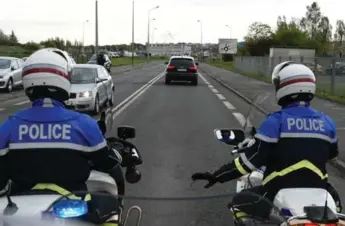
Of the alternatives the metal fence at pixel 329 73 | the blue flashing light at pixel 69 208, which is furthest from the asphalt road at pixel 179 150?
the metal fence at pixel 329 73

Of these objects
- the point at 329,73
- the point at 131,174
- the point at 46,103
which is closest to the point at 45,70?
the point at 46,103

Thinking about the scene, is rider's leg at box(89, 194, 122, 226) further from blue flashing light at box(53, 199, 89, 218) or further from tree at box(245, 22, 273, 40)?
tree at box(245, 22, 273, 40)

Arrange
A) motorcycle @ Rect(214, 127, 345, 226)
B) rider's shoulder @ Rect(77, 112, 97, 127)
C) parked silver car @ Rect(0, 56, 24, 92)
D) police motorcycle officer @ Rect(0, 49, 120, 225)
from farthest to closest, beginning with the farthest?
1. parked silver car @ Rect(0, 56, 24, 92)
2. rider's shoulder @ Rect(77, 112, 97, 127)
3. police motorcycle officer @ Rect(0, 49, 120, 225)
4. motorcycle @ Rect(214, 127, 345, 226)

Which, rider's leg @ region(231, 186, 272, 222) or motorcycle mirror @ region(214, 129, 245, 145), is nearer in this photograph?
rider's leg @ region(231, 186, 272, 222)

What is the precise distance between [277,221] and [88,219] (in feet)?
3.09

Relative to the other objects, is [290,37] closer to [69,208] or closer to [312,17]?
[312,17]

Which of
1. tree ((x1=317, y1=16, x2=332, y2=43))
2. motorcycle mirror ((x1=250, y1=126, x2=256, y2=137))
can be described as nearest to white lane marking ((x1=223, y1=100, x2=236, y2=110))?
motorcycle mirror ((x1=250, y1=126, x2=256, y2=137))

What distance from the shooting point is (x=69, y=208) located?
2543 millimetres

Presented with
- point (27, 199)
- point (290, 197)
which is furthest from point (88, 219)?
point (290, 197)

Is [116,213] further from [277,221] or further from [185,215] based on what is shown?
[185,215]

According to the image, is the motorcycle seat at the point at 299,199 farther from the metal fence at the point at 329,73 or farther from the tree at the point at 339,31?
the tree at the point at 339,31

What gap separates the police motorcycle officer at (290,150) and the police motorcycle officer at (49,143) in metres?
0.78

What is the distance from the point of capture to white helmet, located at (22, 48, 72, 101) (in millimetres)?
3160

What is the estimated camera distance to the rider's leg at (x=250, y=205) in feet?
10.1
